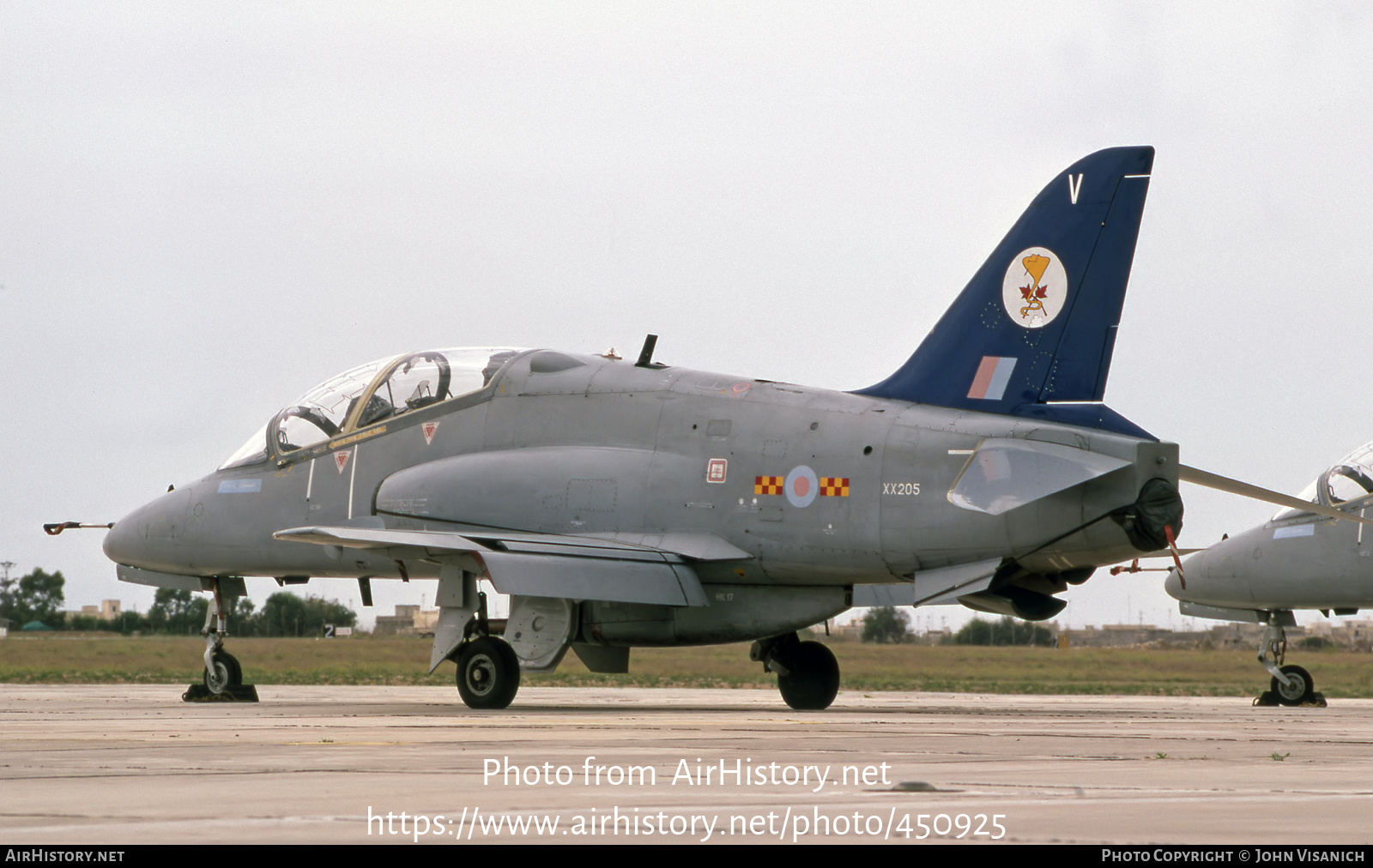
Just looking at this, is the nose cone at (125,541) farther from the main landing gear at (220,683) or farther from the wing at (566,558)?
the wing at (566,558)

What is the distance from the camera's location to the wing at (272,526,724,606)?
1480 cm

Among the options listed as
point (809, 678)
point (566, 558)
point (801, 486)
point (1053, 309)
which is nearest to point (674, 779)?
point (566, 558)

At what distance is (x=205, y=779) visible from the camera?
7.17 metres

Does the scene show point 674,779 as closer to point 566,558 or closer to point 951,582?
point 951,582

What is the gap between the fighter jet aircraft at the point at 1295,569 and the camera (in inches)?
754

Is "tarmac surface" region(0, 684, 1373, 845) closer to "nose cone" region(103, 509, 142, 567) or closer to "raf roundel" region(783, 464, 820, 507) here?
"raf roundel" region(783, 464, 820, 507)

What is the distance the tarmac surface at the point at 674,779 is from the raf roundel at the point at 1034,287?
3502mm

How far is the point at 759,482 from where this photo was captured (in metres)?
15.7

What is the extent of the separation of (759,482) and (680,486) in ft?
2.75

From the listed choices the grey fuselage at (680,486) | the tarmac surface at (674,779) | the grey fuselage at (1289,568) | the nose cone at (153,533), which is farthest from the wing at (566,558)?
the grey fuselage at (1289,568)

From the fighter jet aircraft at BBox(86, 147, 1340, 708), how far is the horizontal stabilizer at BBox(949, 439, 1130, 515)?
0.06ft

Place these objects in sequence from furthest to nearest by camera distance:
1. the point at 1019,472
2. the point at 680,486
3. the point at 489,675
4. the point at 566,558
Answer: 1. the point at 680,486
2. the point at 489,675
3. the point at 566,558
4. the point at 1019,472

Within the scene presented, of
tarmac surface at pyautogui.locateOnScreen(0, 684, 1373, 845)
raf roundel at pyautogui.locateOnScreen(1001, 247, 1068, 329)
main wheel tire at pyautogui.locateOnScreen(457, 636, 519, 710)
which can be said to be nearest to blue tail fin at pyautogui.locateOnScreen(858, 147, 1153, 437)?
raf roundel at pyautogui.locateOnScreen(1001, 247, 1068, 329)
